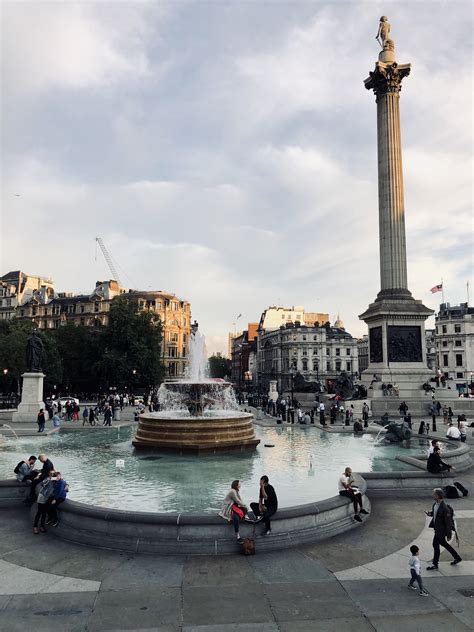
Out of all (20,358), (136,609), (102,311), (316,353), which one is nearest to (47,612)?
(136,609)

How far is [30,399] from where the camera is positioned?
34.7 m

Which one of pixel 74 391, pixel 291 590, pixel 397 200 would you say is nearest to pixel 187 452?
pixel 291 590

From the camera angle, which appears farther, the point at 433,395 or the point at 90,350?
the point at 90,350

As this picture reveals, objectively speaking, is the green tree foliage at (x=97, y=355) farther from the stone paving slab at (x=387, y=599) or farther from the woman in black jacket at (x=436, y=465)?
the stone paving slab at (x=387, y=599)

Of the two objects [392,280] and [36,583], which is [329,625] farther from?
[392,280]

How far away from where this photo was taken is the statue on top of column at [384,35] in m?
46.5

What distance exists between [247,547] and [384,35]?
2007 inches

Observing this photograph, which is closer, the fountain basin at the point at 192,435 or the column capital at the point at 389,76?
the fountain basin at the point at 192,435

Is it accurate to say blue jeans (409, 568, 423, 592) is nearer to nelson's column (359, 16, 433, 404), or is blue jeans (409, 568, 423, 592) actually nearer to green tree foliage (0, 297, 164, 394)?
nelson's column (359, 16, 433, 404)

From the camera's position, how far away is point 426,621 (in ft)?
23.0

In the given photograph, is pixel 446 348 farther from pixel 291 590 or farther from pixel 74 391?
pixel 291 590

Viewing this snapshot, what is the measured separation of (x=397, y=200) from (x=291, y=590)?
40266mm

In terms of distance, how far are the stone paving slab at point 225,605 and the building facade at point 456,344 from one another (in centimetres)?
9351

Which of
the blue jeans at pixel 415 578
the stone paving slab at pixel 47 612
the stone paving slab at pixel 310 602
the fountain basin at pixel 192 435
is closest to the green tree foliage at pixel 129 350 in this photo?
the fountain basin at pixel 192 435
